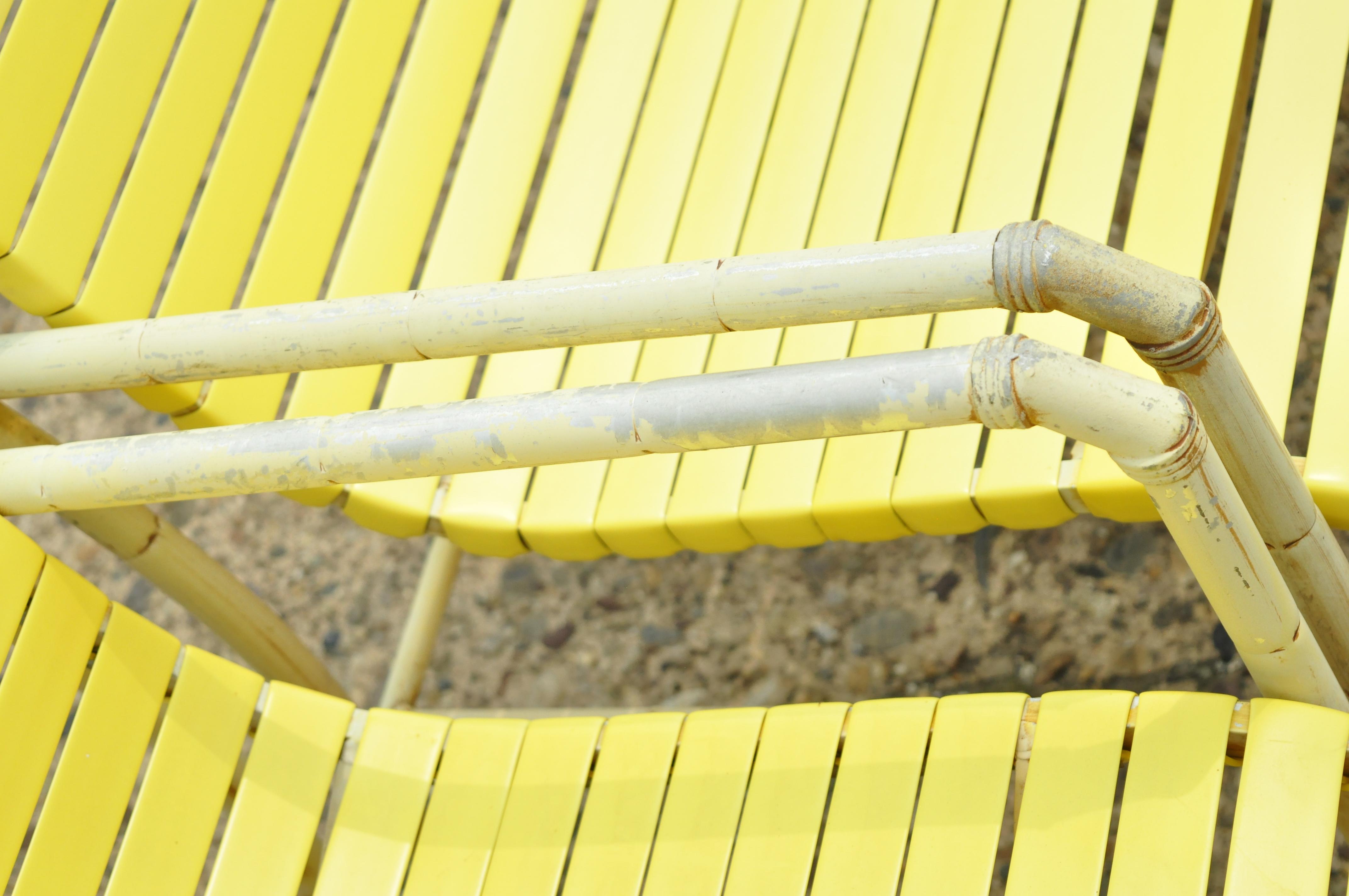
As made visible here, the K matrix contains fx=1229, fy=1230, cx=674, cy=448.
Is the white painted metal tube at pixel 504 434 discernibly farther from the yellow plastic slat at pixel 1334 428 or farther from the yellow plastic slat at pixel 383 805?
the yellow plastic slat at pixel 1334 428

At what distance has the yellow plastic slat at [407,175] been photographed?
47.3 inches

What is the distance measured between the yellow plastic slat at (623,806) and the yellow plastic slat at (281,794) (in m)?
0.22

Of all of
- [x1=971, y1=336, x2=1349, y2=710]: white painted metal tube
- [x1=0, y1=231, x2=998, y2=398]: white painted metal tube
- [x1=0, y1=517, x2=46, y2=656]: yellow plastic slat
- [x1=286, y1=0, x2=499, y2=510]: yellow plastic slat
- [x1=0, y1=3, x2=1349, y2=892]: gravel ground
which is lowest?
[x1=0, y1=517, x2=46, y2=656]: yellow plastic slat

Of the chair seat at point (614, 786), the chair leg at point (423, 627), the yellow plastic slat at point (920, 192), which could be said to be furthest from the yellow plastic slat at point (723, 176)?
the chair leg at point (423, 627)

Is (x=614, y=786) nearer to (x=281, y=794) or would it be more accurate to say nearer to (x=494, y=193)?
(x=281, y=794)

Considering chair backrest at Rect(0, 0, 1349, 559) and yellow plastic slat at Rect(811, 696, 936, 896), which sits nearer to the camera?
yellow plastic slat at Rect(811, 696, 936, 896)

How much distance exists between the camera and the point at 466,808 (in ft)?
3.17

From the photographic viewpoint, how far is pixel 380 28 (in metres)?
1.27

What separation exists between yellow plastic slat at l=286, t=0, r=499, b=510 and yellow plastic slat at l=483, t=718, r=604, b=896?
31cm

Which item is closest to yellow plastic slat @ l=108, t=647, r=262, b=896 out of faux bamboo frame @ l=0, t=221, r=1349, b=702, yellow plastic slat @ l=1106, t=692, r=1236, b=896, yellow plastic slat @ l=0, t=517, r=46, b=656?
yellow plastic slat @ l=0, t=517, r=46, b=656

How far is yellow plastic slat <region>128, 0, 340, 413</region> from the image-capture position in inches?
45.2

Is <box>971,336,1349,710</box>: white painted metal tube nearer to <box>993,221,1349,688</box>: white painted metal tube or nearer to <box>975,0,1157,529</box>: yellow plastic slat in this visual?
<box>993,221,1349,688</box>: white painted metal tube

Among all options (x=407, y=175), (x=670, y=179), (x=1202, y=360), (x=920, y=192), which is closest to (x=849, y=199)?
(x=920, y=192)

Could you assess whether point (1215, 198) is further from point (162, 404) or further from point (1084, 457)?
point (162, 404)
